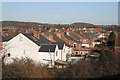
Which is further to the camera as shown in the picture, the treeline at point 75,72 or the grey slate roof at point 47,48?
the grey slate roof at point 47,48

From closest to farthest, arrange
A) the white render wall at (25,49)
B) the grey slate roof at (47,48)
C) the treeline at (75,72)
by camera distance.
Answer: the treeline at (75,72) → the grey slate roof at (47,48) → the white render wall at (25,49)

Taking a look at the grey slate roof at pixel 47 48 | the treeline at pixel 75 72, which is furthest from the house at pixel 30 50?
the treeline at pixel 75 72

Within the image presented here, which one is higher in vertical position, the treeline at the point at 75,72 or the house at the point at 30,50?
the house at the point at 30,50

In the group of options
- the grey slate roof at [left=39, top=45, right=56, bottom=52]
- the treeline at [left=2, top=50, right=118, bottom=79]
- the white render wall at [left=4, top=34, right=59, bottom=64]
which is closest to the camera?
the treeline at [left=2, top=50, right=118, bottom=79]

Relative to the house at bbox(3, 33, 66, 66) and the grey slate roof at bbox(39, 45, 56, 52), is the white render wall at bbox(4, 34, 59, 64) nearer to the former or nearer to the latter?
the house at bbox(3, 33, 66, 66)

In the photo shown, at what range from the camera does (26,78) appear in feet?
29.1

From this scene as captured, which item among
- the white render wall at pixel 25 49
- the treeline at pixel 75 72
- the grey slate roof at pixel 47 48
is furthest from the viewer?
the white render wall at pixel 25 49

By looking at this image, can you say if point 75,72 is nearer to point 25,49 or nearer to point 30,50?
point 30,50

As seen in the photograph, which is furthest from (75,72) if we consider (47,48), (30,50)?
(30,50)

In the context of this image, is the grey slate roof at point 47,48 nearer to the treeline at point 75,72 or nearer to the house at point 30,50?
the house at point 30,50

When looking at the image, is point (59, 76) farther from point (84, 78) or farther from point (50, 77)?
point (84, 78)

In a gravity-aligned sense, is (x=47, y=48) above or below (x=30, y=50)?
above

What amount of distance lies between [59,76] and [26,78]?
1.68 meters

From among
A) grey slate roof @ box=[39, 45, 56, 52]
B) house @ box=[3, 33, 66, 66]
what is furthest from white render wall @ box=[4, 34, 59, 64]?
grey slate roof @ box=[39, 45, 56, 52]
